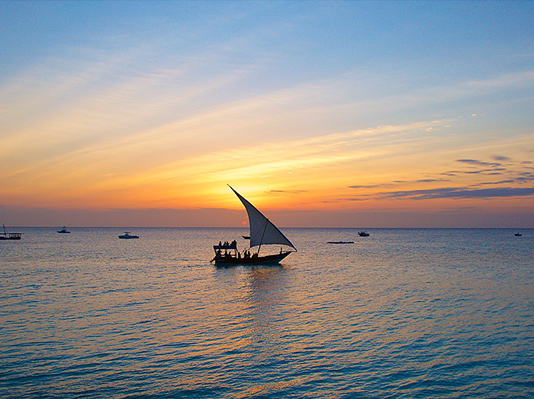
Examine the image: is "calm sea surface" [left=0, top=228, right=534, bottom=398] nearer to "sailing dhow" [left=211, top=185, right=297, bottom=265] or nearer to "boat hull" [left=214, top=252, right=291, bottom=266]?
"sailing dhow" [left=211, top=185, right=297, bottom=265]

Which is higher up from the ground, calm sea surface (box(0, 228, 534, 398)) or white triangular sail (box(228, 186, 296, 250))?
white triangular sail (box(228, 186, 296, 250))

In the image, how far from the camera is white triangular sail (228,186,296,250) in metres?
52.0

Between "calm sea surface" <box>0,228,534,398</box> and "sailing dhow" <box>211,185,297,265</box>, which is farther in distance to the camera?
"sailing dhow" <box>211,185,297,265</box>

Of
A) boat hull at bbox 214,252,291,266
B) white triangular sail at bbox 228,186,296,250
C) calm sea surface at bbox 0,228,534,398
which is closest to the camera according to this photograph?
calm sea surface at bbox 0,228,534,398

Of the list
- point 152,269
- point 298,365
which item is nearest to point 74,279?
point 152,269

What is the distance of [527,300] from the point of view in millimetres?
30297

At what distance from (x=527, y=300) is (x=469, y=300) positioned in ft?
14.3

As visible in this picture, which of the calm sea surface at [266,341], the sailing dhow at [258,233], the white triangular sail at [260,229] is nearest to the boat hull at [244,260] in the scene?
the sailing dhow at [258,233]

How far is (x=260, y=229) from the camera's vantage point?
53219 mm

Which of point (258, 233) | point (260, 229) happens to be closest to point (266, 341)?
point (260, 229)

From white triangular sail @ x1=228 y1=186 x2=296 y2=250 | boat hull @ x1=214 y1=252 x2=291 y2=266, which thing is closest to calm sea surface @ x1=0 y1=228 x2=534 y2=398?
white triangular sail @ x1=228 y1=186 x2=296 y2=250

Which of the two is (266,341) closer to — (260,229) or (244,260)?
(260,229)

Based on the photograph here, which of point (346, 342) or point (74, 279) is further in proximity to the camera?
point (74, 279)

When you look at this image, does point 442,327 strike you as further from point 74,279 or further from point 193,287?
point 74,279
